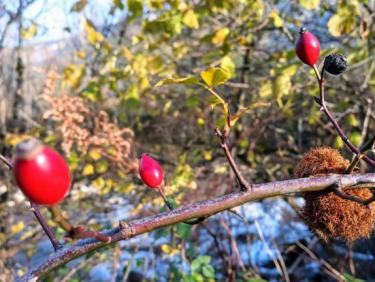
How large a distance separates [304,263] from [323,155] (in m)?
3.92

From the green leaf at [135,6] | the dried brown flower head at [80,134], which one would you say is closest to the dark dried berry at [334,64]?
the green leaf at [135,6]

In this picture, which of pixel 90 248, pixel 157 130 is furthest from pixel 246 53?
pixel 90 248

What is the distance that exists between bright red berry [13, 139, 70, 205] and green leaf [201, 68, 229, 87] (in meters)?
0.52

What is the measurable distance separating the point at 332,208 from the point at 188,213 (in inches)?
11.3

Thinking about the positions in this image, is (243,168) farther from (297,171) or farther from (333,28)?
(297,171)

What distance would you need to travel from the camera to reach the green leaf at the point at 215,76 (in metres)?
0.93

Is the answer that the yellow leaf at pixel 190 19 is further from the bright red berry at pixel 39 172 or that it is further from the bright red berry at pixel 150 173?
the bright red berry at pixel 39 172

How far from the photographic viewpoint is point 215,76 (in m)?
0.95

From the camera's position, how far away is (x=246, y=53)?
4.03 m

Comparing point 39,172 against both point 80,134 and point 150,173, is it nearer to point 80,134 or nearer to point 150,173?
point 150,173

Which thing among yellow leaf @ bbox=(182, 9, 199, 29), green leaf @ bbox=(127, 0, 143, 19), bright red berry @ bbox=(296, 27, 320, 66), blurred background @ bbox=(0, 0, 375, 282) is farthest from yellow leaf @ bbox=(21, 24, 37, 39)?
bright red berry @ bbox=(296, 27, 320, 66)

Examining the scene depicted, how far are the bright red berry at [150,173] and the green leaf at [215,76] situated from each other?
186mm

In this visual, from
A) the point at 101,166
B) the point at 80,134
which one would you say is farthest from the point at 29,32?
the point at 101,166

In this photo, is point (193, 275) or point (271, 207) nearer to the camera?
point (193, 275)
